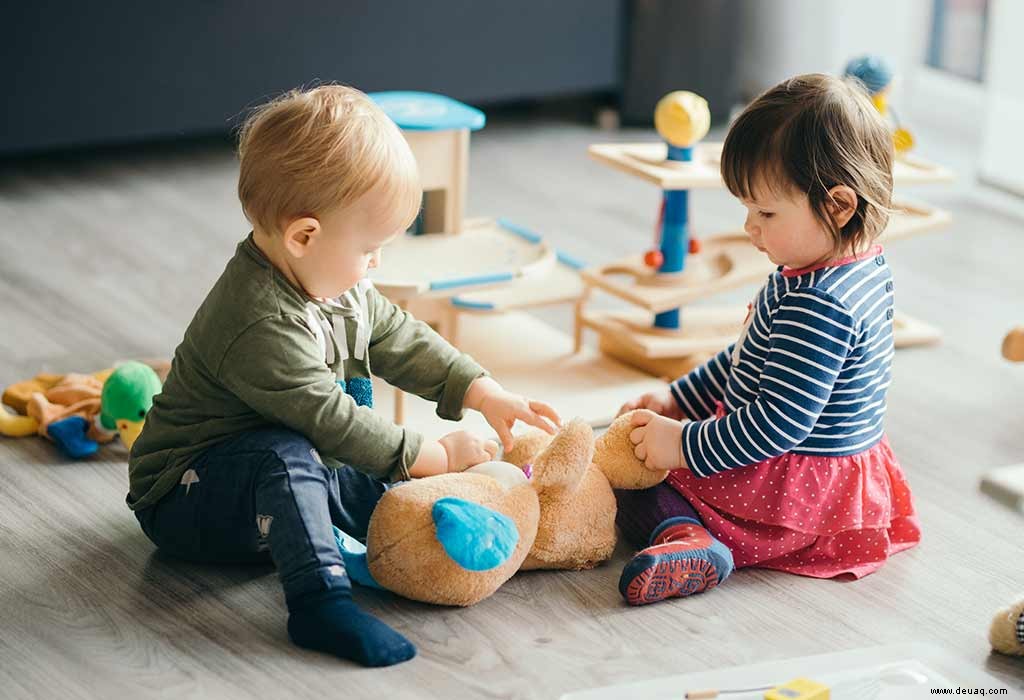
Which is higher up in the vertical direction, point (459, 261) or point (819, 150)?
point (819, 150)

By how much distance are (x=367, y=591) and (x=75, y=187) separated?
1509 millimetres

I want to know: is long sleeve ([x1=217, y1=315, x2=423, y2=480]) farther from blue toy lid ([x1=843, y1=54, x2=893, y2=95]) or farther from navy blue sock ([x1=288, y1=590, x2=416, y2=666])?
blue toy lid ([x1=843, y1=54, x2=893, y2=95])

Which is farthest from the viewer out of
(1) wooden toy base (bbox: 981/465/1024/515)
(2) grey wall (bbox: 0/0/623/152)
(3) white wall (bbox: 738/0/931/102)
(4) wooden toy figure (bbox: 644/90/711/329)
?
(3) white wall (bbox: 738/0/931/102)

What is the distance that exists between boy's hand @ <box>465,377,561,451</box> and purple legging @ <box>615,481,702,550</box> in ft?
0.40

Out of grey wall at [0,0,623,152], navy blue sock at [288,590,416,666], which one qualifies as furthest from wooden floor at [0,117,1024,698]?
grey wall at [0,0,623,152]

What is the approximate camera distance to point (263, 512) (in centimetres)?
120

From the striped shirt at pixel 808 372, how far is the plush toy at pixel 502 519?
10 centimetres

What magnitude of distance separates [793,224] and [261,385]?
0.49 metres

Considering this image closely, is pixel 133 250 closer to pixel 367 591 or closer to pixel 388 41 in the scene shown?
pixel 388 41

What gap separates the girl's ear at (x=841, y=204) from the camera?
4.09 feet

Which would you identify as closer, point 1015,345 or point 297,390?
point 1015,345

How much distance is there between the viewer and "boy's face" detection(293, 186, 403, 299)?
120cm

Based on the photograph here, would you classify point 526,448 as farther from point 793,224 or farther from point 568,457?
point 793,224

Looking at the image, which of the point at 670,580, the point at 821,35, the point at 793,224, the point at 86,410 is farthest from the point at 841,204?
the point at 821,35
